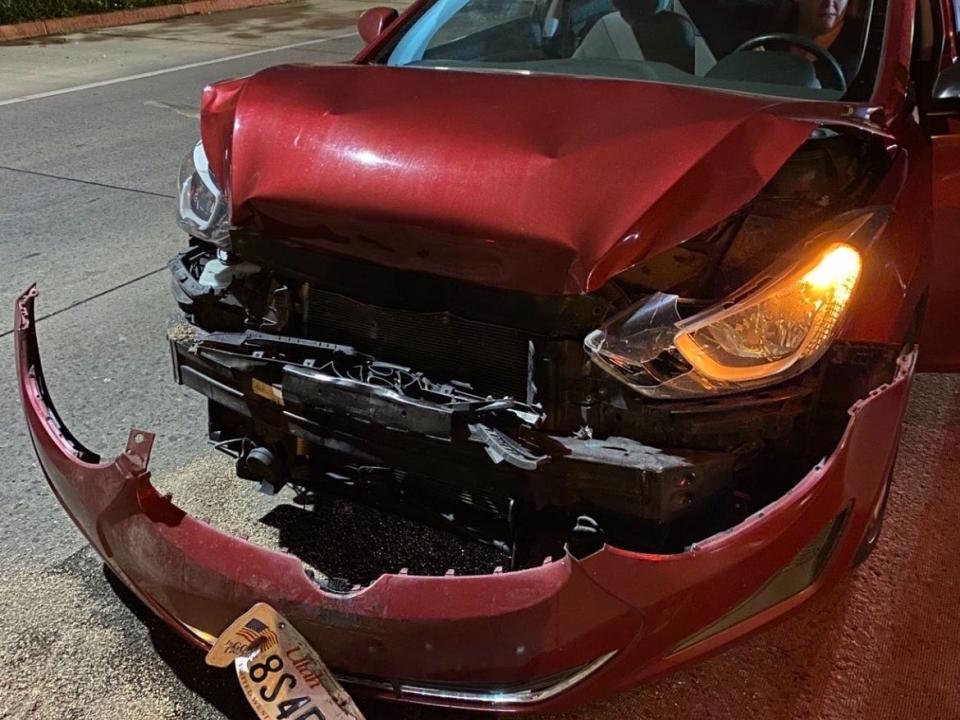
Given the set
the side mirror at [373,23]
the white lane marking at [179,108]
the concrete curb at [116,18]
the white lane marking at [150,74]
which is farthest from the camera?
the concrete curb at [116,18]

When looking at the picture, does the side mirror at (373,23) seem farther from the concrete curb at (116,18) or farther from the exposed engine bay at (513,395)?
the concrete curb at (116,18)

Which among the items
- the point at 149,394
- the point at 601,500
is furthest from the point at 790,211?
the point at 149,394

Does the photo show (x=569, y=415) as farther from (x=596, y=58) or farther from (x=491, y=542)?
(x=596, y=58)

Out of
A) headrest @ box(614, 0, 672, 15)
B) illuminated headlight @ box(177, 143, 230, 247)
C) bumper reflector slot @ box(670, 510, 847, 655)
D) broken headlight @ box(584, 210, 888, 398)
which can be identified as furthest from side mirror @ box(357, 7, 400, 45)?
bumper reflector slot @ box(670, 510, 847, 655)

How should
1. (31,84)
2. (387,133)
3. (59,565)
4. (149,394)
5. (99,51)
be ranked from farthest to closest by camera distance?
1. (99,51)
2. (31,84)
3. (149,394)
4. (59,565)
5. (387,133)

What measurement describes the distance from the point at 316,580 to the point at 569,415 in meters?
0.61

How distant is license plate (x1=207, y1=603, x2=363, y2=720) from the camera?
1.79 metres

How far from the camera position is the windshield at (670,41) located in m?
2.75

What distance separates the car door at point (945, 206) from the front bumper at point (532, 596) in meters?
1.05

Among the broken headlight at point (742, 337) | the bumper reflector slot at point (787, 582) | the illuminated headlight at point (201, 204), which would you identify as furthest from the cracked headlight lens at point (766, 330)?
the illuminated headlight at point (201, 204)

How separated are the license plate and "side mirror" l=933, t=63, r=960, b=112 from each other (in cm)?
218

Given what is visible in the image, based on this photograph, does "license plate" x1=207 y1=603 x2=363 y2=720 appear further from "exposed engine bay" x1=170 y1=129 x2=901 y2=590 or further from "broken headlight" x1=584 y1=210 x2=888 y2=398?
"broken headlight" x1=584 y1=210 x2=888 y2=398

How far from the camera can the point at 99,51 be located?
11.2 m

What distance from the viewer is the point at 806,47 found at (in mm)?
2846
